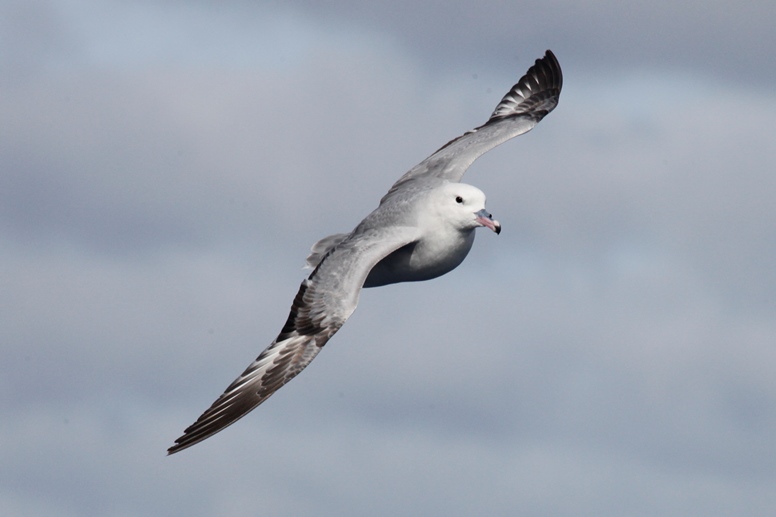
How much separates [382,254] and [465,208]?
183 cm

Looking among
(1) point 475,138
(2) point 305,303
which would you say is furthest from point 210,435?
(1) point 475,138

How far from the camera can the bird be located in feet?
55.2

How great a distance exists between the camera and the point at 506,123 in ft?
77.8

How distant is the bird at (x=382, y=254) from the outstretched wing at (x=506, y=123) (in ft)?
0.08

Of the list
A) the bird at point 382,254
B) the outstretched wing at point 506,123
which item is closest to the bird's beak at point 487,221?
the bird at point 382,254

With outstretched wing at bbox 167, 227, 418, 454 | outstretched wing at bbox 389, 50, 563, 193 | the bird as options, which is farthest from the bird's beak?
outstretched wing at bbox 389, 50, 563, 193

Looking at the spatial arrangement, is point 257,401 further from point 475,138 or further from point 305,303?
point 475,138

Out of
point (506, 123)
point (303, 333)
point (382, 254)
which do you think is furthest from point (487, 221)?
point (506, 123)

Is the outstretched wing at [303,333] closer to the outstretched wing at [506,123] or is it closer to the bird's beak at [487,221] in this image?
the bird's beak at [487,221]

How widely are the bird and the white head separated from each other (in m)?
0.02

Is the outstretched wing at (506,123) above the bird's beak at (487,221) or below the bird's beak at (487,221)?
above

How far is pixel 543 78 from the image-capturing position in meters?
26.1

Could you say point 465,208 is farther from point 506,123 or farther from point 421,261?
point 506,123

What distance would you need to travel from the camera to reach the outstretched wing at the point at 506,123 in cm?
2217
